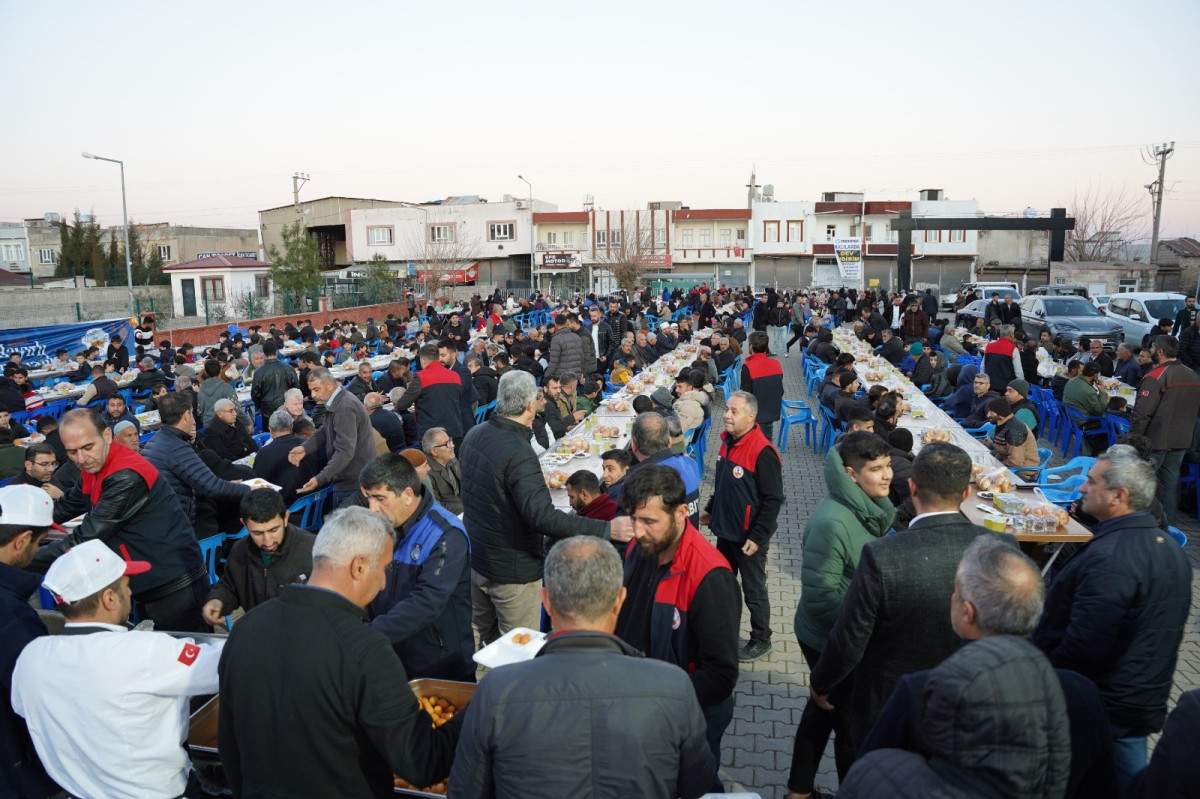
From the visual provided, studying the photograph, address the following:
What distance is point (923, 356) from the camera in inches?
513

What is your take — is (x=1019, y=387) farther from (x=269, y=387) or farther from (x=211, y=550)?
(x=269, y=387)

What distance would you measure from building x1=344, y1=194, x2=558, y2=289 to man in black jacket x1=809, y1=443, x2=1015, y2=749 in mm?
51472

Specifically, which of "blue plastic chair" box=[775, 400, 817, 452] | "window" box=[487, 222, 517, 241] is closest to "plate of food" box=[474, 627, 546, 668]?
"blue plastic chair" box=[775, 400, 817, 452]

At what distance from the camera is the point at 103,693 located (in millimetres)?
2611

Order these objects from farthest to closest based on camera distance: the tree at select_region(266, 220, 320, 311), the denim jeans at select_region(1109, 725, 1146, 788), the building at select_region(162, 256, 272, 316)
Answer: the building at select_region(162, 256, 272, 316), the tree at select_region(266, 220, 320, 311), the denim jeans at select_region(1109, 725, 1146, 788)

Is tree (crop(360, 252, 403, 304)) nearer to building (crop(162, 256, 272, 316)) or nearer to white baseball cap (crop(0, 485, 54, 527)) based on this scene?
building (crop(162, 256, 272, 316))

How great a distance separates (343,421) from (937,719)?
18.5 ft

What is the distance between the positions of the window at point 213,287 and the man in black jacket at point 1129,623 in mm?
39105

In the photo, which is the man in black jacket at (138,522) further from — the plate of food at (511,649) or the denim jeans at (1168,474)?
the denim jeans at (1168,474)

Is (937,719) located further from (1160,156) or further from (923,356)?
(1160,156)

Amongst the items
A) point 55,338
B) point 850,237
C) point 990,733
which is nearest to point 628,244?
point 850,237

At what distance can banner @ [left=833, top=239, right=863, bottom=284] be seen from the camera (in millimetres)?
31609

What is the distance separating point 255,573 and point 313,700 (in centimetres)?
198

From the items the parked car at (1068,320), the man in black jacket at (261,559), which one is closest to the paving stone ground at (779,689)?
the man in black jacket at (261,559)
